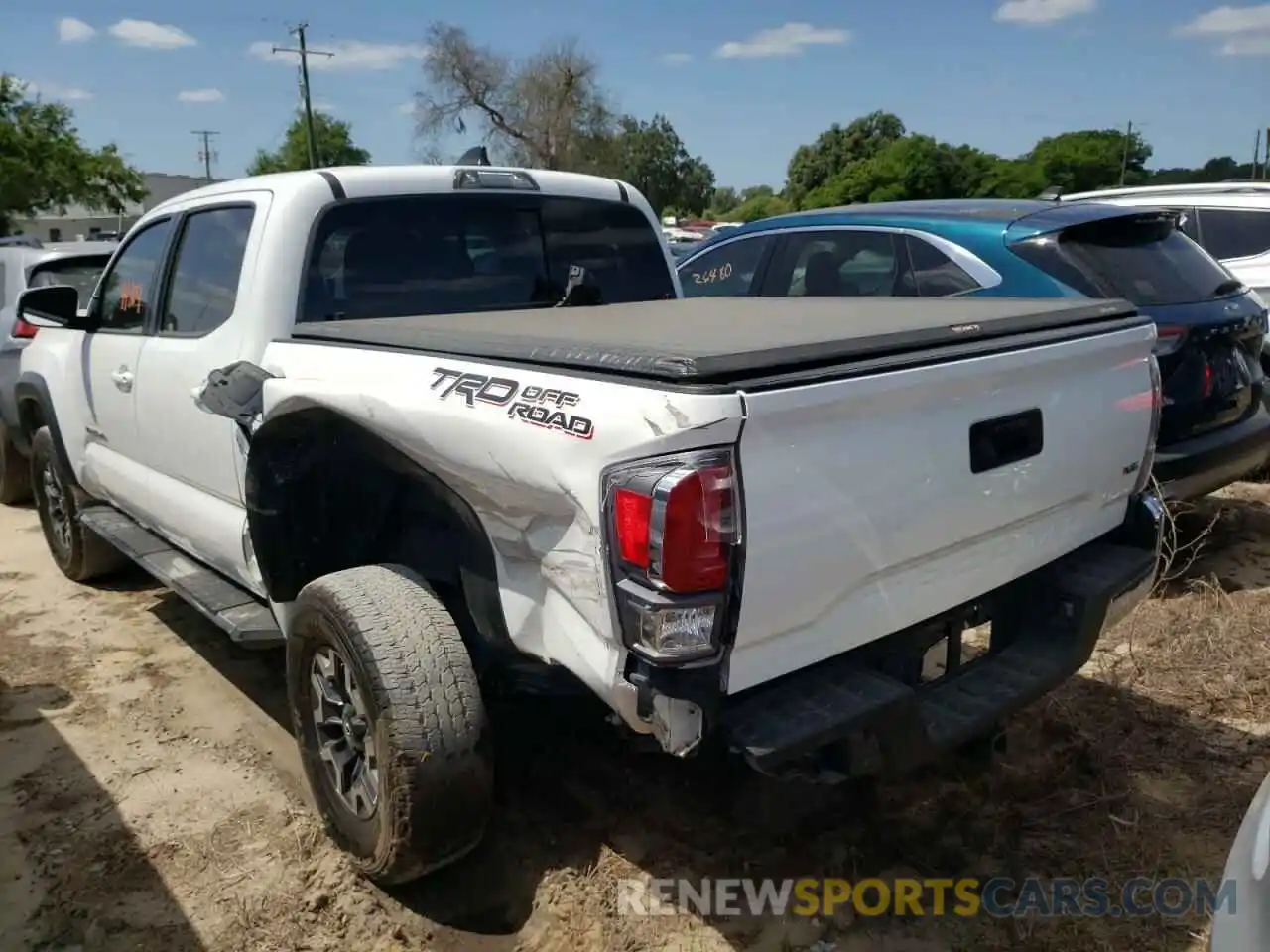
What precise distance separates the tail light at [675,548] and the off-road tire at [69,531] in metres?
3.99

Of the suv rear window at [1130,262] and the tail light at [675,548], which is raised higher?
the suv rear window at [1130,262]

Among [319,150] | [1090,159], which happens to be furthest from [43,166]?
[1090,159]

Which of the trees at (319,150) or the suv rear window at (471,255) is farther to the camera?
the trees at (319,150)

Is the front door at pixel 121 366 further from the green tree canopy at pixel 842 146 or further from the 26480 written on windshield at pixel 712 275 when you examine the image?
the green tree canopy at pixel 842 146

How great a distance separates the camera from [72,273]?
289 inches

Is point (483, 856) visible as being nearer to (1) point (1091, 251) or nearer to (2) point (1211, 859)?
(2) point (1211, 859)

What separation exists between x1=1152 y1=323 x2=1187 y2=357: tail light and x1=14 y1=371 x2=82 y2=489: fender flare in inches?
202

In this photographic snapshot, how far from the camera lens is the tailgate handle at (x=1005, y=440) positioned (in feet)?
7.99

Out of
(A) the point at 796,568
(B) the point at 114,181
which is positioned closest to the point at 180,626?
(A) the point at 796,568

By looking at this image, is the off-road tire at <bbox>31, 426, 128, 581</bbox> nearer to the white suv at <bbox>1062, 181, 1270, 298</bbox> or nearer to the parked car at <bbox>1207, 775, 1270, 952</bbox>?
the parked car at <bbox>1207, 775, 1270, 952</bbox>

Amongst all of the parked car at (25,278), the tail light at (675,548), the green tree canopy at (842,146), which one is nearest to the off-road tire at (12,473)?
the parked car at (25,278)

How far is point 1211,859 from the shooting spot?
2.90 metres

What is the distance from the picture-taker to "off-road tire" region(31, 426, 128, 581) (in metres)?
5.14

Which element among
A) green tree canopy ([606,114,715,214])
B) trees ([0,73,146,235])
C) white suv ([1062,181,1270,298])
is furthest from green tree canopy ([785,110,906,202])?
white suv ([1062,181,1270,298])
